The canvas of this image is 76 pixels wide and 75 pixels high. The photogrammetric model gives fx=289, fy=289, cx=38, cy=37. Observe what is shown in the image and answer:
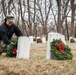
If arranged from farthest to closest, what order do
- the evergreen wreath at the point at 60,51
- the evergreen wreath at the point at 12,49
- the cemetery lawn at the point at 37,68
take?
the evergreen wreath at the point at 12,49 < the evergreen wreath at the point at 60,51 < the cemetery lawn at the point at 37,68

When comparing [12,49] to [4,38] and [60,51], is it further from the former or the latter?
[60,51]

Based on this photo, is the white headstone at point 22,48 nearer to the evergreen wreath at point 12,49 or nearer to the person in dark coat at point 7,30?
the evergreen wreath at point 12,49

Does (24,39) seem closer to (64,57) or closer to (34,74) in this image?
(64,57)

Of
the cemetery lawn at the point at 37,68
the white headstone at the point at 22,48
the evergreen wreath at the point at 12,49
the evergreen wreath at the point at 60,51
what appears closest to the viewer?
the cemetery lawn at the point at 37,68

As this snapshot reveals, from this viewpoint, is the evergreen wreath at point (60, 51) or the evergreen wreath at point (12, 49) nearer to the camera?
the evergreen wreath at point (60, 51)

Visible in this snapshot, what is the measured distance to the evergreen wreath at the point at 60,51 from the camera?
9766 millimetres

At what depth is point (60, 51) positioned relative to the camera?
32.3 ft

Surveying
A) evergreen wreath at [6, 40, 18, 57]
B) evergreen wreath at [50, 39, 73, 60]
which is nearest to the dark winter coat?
evergreen wreath at [6, 40, 18, 57]

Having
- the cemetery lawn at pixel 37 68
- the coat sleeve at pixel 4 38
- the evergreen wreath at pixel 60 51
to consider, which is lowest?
the cemetery lawn at pixel 37 68

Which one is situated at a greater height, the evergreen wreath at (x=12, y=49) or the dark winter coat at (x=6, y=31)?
the dark winter coat at (x=6, y=31)

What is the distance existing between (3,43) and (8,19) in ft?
3.09

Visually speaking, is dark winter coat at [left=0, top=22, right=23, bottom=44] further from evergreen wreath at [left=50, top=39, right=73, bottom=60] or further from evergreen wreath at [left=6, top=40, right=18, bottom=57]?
evergreen wreath at [left=50, top=39, right=73, bottom=60]

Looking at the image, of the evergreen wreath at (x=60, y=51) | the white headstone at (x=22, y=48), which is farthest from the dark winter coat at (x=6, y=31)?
the evergreen wreath at (x=60, y=51)

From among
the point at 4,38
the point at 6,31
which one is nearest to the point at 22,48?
the point at 4,38
